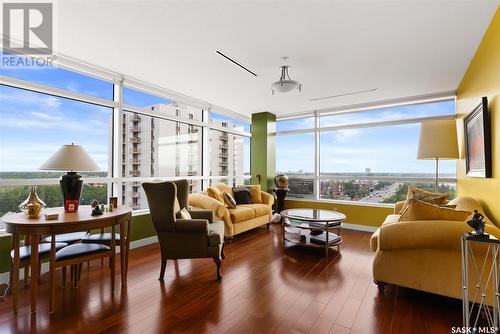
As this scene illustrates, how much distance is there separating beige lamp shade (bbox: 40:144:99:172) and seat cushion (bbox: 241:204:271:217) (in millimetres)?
2734

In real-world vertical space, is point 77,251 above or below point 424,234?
below

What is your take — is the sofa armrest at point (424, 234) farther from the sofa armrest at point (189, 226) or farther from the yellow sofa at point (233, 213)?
the yellow sofa at point (233, 213)

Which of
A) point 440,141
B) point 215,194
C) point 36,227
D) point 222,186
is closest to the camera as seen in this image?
point 36,227

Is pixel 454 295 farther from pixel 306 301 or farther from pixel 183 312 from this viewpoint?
pixel 183 312

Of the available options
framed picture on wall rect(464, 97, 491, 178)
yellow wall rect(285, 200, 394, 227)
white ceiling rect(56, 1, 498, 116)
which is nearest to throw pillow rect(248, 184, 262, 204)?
yellow wall rect(285, 200, 394, 227)

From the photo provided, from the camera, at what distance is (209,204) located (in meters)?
3.85

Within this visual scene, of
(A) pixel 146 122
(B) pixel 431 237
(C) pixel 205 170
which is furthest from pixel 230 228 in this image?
(B) pixel 431 237

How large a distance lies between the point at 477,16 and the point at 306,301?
309cm

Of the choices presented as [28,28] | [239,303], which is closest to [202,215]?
[239,303]

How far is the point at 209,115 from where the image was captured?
523cm

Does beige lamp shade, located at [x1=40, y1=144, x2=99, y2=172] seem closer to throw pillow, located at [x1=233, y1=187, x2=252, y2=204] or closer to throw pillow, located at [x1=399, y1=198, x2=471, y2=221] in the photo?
throw pillow, located at [x1=233, y1=187, x2=252, y2=204]

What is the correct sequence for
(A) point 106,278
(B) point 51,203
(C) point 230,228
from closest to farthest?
(A) point 106,278 < (B) point 51,203 < (C) point 230,228

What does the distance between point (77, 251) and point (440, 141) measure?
4801 millimetres

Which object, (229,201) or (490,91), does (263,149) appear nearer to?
(229,201)
